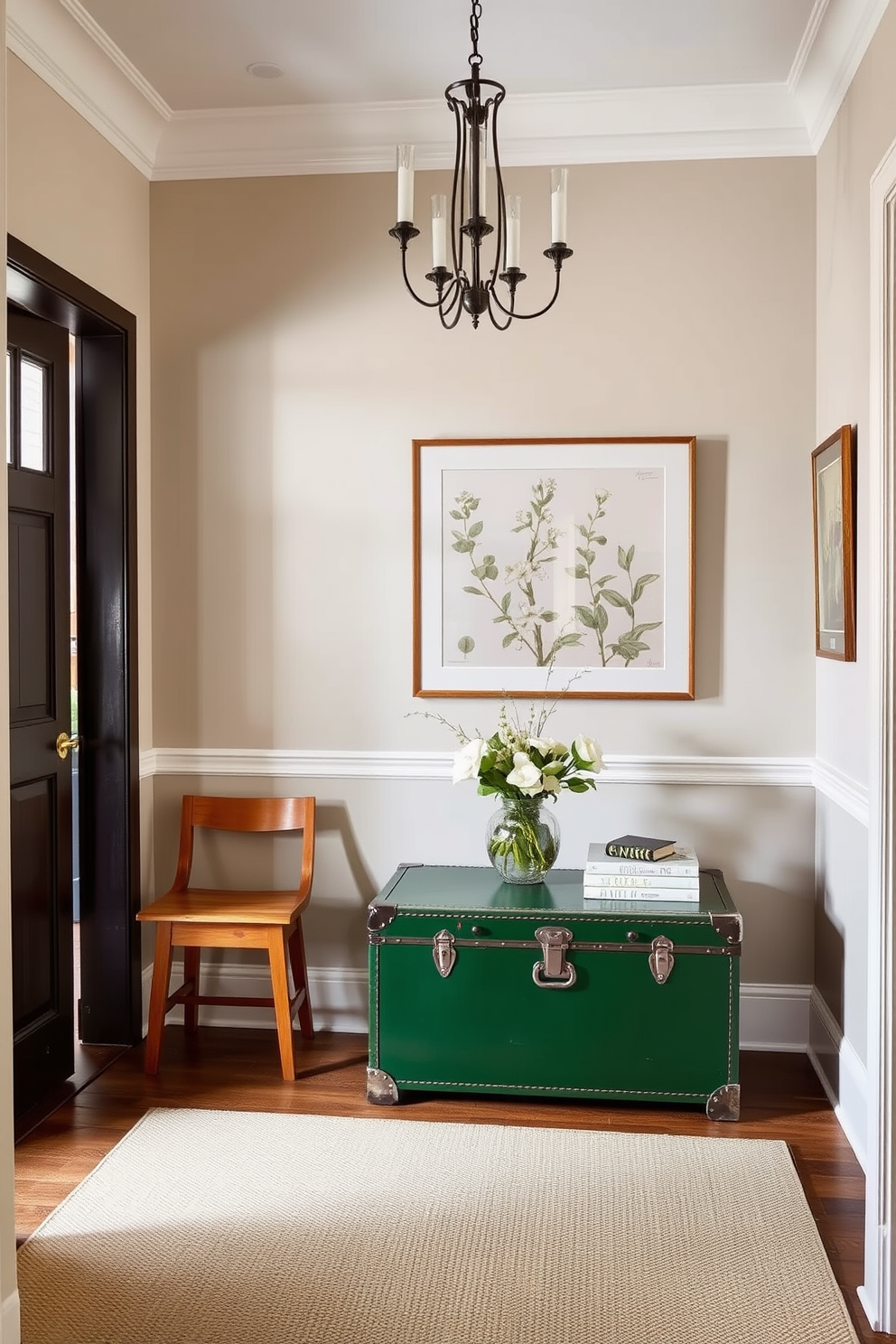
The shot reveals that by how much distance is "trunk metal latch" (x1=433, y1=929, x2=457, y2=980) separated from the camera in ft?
9.96

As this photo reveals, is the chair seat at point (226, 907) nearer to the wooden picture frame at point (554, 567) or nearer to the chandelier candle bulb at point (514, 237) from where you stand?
the wooden picture frame at point (554, 567)

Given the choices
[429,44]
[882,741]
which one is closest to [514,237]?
[429,44]

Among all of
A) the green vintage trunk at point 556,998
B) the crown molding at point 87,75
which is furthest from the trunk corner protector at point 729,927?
the crown molding at point 87,75

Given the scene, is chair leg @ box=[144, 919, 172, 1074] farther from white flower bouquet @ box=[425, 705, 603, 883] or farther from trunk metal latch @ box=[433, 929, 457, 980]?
white flower bouquet @ box=[425, 705, 603, 883]

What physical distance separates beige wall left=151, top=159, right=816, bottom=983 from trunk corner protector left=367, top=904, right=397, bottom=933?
54cm

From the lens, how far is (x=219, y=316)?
3619mm

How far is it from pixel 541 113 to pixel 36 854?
2748mm

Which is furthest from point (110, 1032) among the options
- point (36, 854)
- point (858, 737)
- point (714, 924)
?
point (858, 737)

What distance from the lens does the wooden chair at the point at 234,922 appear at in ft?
10.5

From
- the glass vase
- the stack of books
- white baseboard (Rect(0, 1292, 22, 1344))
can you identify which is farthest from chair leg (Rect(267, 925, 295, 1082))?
white baseboard (Rect(0, 1292, 22, 1344))

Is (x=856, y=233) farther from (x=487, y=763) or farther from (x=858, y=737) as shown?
(x=487, y=763)

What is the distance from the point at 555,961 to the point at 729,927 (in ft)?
1.61

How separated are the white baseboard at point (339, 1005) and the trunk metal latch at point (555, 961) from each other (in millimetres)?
794

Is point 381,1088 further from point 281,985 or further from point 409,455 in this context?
point 409,455
